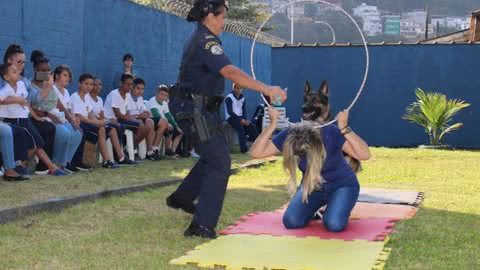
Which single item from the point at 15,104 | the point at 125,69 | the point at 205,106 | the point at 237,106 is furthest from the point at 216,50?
the point at 237,106

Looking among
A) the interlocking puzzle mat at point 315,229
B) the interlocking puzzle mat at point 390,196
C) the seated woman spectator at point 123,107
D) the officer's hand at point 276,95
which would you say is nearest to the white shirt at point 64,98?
the seated woman spectator at point 123,107

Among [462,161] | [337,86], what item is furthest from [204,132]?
[337,86]

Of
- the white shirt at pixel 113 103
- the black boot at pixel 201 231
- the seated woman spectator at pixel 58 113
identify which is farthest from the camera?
the white shirt at pixel 113 103

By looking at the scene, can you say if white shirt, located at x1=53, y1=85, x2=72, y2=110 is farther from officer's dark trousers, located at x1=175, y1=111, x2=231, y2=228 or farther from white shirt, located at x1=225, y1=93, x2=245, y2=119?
white shirt, located at x1=225, y1=93, x2=245, y2=119

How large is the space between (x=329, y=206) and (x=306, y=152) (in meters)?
0.57

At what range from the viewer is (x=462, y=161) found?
15.4m

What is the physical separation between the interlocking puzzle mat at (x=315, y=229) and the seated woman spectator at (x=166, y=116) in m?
7.01

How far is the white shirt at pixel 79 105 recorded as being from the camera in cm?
1130

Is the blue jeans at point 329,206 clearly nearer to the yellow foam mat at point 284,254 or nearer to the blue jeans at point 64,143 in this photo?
the yellow foam mat at point 284,254

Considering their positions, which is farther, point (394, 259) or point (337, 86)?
point (337, 86)

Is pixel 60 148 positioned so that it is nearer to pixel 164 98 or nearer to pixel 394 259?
pixel 164 98

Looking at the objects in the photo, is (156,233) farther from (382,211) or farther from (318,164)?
(382,211)

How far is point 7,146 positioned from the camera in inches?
354

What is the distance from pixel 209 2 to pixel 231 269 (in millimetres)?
2282
